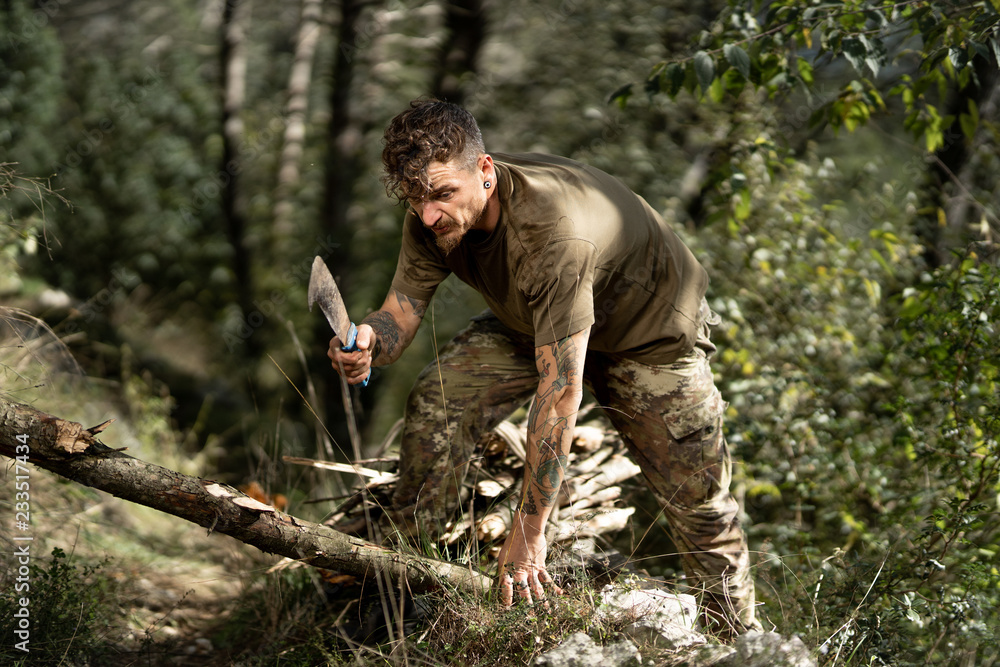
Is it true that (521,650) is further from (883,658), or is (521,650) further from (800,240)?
(800,240)

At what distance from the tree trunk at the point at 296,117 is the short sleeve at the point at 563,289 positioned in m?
5.29

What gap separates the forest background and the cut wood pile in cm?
31

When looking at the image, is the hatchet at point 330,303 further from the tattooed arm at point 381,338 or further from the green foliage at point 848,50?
the green foliage at point 848,50

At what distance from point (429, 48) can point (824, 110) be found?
14.5 feet

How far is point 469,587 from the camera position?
2.50 meters

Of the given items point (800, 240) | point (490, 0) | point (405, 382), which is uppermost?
point (490, 0)

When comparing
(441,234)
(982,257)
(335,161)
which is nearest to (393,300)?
(441,234)

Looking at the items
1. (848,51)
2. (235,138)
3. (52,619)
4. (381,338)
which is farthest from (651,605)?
(235,138)

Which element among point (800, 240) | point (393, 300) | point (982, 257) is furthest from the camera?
point (800, 240)

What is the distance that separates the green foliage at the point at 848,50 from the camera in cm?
292

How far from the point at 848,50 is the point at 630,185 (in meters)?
2.79

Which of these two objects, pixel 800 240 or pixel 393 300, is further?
pixel 800 240

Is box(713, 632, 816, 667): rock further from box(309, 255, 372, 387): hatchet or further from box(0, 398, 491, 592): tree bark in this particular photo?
box(309, 255, 372, 387): hatchet

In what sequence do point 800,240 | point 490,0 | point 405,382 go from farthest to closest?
point 490,0
point 405,382
point 800,240
